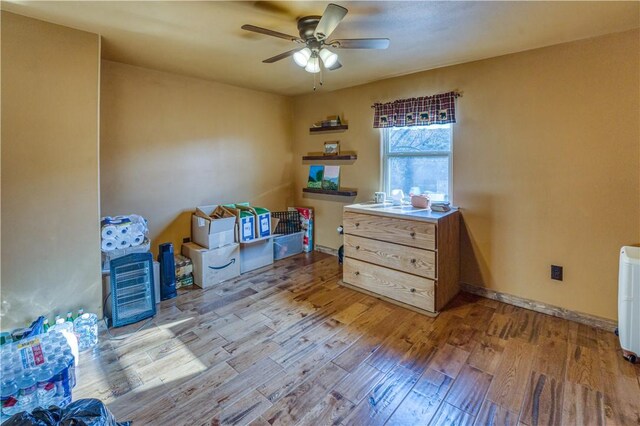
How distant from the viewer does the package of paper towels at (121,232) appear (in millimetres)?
2592

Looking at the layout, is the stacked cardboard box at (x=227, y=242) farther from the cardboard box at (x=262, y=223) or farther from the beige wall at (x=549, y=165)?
the beige wall at (x=549, y=165)

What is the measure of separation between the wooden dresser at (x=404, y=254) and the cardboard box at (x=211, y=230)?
4.25 ft

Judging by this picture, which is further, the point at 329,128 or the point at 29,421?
the point at 329,128

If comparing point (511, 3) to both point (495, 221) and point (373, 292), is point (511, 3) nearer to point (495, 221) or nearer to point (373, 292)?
point (495, 221)

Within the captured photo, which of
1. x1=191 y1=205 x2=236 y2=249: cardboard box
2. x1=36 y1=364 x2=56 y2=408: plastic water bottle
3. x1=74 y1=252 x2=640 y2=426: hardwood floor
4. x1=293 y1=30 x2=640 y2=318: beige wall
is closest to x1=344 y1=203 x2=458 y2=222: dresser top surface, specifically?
x1=293 y1=30 x2=640 y2=318: beige wall

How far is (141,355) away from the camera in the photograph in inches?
84.2

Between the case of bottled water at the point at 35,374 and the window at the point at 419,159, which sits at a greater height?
the window at the point at 419,159

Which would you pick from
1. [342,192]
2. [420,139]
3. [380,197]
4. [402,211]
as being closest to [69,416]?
[402,211]

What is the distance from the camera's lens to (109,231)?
8.53 feet

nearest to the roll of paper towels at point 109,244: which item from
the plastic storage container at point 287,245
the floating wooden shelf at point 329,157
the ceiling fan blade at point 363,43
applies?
the plastic storage container at point 287,245

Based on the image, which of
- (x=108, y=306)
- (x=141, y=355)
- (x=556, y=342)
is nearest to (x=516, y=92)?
(x=556, y=342)

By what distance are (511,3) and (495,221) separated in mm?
1762

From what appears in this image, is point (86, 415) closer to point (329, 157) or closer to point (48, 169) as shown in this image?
point (48, 169)

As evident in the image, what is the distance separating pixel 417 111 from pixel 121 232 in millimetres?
3044
